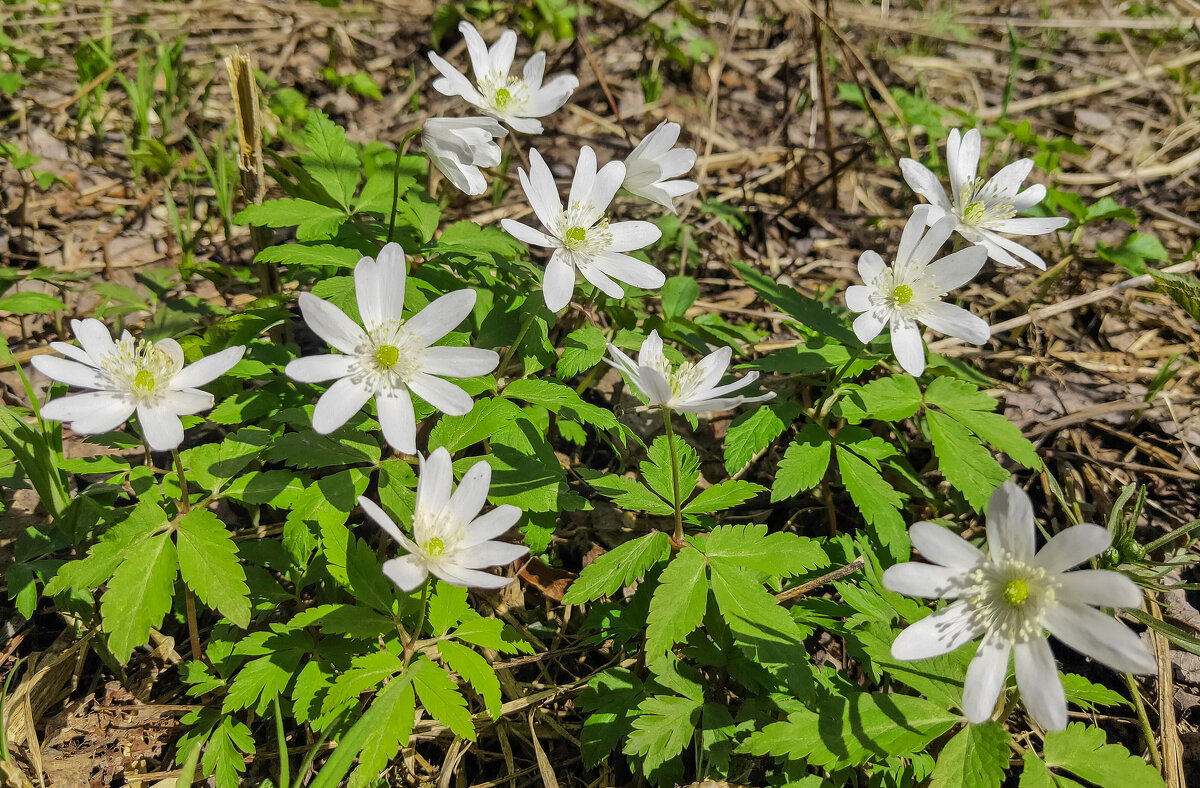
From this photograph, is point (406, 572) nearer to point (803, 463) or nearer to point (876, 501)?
point (803, 463)

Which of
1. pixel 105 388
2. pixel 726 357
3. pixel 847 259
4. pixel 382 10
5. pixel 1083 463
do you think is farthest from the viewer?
pixel 382 10

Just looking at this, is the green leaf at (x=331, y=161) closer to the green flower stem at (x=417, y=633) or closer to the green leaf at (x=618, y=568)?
the green flower stem at (x=417, y=633)

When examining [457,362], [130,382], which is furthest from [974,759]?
[130,382]

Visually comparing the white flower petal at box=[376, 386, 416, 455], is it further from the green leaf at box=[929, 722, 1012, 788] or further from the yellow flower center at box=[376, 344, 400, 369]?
the green leaf at box=[929, 722, 1012, 788]

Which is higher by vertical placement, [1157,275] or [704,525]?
[1157,275]

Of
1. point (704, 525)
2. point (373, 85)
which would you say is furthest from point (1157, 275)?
point (373, 85)

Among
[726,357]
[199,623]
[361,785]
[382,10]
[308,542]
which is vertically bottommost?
[199,623]

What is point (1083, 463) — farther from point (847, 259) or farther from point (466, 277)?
point (466, 277)
